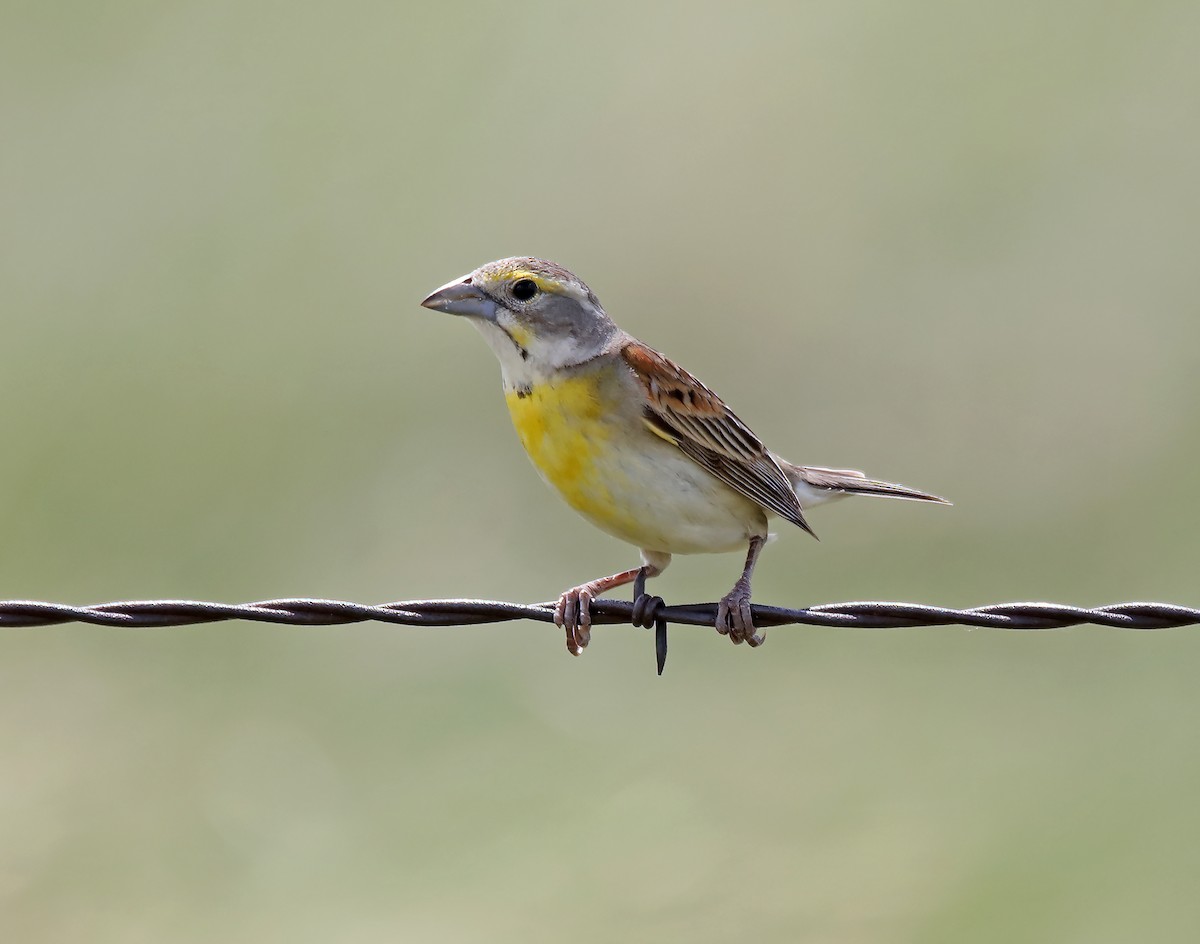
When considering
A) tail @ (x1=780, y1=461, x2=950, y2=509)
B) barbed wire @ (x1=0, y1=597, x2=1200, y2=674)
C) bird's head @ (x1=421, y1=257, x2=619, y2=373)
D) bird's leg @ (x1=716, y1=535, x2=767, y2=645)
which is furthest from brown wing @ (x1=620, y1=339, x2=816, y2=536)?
barbed wire @ (x1=0, y1=597, x2=1200, y2=674)

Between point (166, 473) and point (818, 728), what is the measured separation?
10.7 meters

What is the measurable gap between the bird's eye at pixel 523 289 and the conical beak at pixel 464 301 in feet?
0.37

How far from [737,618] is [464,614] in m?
1.46

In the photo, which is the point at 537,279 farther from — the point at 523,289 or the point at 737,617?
the point at 737,617

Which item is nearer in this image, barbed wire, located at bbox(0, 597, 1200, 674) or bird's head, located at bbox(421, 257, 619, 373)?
barbed wire, located at bbox(0, 597, 1200, 674)

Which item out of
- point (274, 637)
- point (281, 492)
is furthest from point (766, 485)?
point (281, 492)

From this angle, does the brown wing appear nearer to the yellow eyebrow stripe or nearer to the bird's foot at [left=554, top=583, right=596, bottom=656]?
the yellow eyebrow stripe

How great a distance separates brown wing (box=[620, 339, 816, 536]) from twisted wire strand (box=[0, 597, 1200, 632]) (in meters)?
1.63

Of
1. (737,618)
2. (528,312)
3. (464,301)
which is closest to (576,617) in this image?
(737,618)

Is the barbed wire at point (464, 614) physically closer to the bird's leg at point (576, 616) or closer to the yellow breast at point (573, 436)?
the bird's leg at point (576, 616)

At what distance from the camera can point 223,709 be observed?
20.0m

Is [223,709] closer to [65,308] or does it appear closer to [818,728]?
[818,728]

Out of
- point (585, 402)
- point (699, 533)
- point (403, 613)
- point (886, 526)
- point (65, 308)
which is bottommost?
point (403, 613)

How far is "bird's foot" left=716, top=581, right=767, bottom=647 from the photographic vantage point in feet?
23.5
